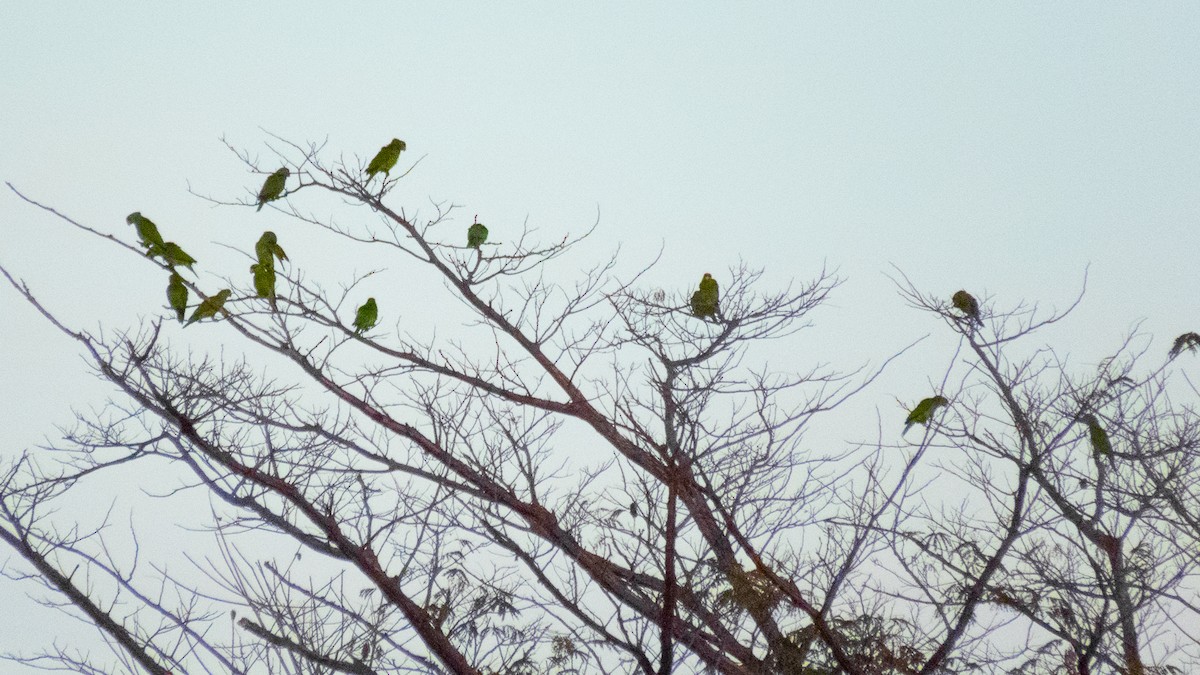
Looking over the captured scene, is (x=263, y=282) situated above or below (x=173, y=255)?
below

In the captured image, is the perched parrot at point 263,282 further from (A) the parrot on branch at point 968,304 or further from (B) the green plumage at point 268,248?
(A) the parrot on branch at point 968,304

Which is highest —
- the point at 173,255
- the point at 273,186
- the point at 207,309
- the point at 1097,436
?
the point at 273,186

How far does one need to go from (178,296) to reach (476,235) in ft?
8.75

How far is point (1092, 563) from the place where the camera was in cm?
655

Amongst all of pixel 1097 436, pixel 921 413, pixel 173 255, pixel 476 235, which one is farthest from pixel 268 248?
pixel 1097 436

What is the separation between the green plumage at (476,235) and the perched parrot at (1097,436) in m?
5.67

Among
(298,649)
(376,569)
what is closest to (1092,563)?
(376,569)

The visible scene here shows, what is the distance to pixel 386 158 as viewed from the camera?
877 centimetres

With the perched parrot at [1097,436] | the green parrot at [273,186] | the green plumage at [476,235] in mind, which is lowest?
the perched parrot at [1097,436]

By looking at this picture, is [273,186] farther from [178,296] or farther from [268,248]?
[178,296]

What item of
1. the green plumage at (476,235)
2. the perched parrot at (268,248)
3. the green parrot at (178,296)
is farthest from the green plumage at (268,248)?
the green plumage at (476,235)

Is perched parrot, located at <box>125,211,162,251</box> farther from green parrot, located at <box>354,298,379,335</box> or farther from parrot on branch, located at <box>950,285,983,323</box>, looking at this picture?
parrot on branch, located at <box>950,285,983,323</box>

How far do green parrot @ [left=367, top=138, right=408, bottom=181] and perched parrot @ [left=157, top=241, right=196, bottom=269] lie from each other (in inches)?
71.2

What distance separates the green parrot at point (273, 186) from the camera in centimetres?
859
